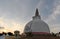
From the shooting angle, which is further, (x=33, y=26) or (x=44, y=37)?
(x=33, y=26)

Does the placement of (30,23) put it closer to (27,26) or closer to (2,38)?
(27,26)

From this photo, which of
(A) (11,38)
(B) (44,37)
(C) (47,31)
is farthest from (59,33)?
(A) (11,38)

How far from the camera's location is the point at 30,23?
164 feet

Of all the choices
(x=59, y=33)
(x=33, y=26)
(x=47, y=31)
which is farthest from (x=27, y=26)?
(x=59, y=33)

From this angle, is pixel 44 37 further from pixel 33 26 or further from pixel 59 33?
pixel 33 26

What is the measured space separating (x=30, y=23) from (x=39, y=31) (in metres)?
4.30

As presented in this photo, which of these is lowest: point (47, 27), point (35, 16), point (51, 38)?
point (51, 38)

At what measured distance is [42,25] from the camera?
161 feet

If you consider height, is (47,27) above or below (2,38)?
above

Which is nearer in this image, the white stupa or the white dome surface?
the white stupa

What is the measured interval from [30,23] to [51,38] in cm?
1337

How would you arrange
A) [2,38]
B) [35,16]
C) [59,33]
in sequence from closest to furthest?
[2,38] < [59,33] < [35,16]

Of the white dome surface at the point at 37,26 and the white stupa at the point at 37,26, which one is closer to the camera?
the white stupa at the point at 37,26

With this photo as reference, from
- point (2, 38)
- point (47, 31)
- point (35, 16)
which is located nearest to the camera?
point (2, 38)
